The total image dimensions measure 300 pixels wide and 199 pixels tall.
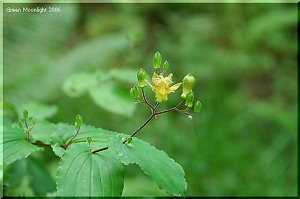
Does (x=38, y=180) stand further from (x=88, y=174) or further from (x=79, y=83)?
(x=88, y=174)

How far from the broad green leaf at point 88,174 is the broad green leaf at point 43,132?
0.48ft

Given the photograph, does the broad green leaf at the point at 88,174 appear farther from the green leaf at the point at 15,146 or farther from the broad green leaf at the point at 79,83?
the broad green leaf at the point at 79,83

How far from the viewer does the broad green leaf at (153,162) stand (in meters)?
0.57

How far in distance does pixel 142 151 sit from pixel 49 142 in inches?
8.0

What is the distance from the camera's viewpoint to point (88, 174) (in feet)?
1.86

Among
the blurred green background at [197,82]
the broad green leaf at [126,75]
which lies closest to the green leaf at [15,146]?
the blurred green background at [197,82]

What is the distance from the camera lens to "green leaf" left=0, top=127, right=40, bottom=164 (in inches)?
24.8

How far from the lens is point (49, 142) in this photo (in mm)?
706

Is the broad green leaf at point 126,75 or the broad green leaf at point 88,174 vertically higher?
the broad green leaf at point 126,75

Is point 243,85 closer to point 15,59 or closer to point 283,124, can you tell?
point 283,124

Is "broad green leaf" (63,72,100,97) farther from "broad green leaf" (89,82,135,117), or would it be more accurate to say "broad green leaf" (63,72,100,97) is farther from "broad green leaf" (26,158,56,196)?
"broad green leaf" (26,158,56,196)

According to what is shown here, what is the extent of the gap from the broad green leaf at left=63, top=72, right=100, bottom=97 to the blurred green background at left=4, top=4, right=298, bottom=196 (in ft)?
0.40

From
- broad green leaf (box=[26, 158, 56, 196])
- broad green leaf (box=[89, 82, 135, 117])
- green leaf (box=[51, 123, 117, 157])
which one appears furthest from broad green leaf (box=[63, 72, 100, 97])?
green leaf (box=[51, 123, 117, 157])

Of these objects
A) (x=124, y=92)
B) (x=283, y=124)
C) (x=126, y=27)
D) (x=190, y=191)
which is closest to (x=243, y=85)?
(x=283, y=124)
